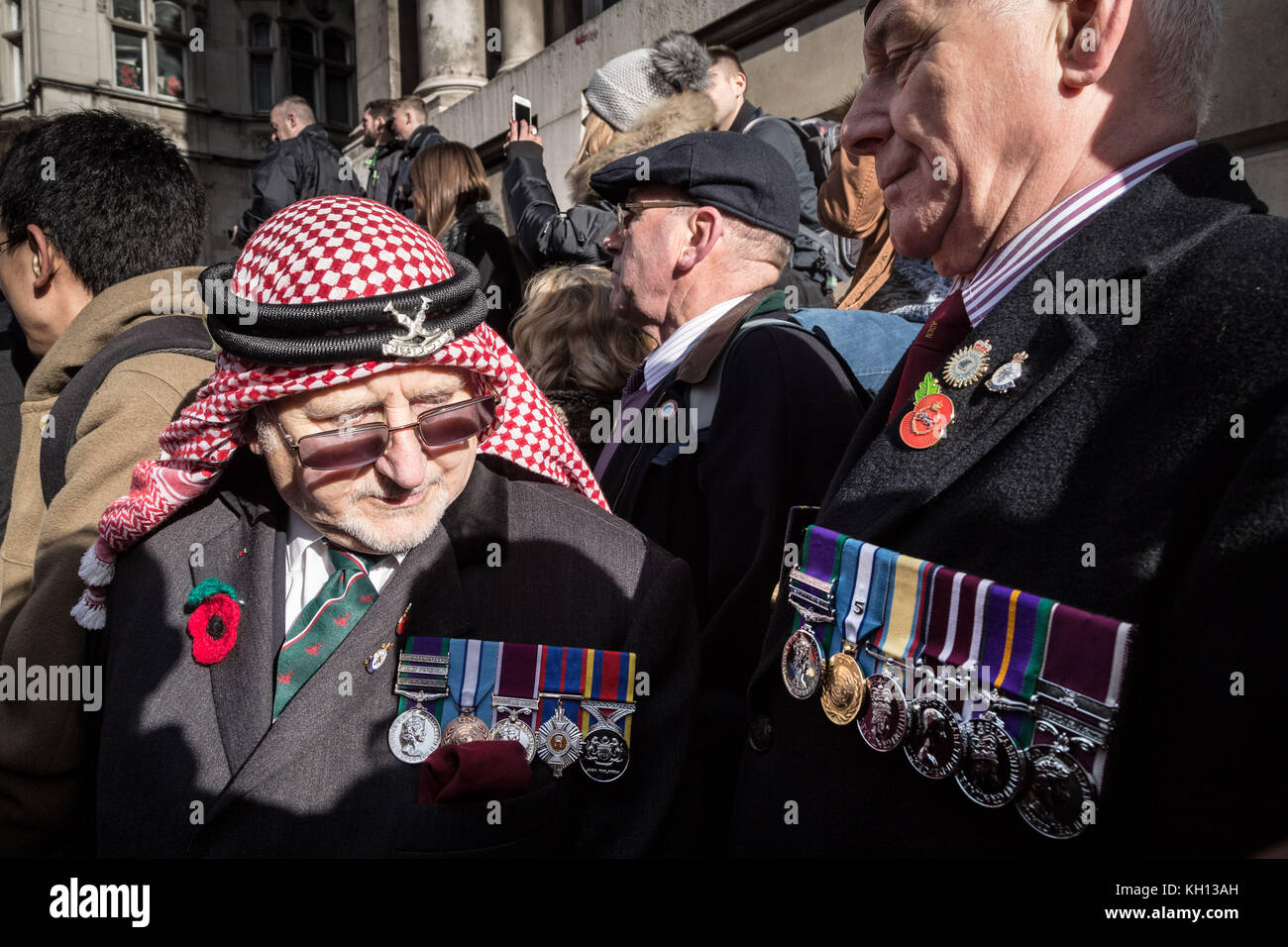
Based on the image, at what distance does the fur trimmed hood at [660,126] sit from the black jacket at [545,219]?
45cm

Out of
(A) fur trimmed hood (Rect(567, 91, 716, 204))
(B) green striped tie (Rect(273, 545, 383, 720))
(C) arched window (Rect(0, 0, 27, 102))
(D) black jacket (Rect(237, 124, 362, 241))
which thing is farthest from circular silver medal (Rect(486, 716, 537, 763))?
(C) arched window (Rect(0, 0, 27, 102))

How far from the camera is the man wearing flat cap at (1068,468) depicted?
106cm

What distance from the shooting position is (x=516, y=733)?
1883mm

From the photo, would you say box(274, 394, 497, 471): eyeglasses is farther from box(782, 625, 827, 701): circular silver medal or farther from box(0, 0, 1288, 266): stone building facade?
box(0, 0, 1288, 266): stone building facade

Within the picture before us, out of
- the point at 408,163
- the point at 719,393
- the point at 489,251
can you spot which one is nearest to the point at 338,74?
the point at 408,163

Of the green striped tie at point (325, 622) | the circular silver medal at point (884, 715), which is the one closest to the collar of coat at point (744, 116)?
the green striped tie at point (325, 622)

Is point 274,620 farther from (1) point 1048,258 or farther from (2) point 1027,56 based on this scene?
(2) point 1027,56

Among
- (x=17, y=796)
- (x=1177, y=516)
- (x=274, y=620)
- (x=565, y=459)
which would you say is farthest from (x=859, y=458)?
(x=17, y=796)

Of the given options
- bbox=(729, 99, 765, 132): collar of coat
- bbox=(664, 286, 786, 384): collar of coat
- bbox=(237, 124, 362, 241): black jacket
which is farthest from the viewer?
bbox=(237, 124, 362, 241): black jacket

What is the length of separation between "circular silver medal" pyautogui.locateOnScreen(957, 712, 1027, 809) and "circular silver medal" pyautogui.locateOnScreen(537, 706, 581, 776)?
2.76 feet

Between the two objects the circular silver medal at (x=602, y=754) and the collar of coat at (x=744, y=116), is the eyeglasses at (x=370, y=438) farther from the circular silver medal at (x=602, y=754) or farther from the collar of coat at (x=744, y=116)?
the collar of coat at (x=744, y=116)

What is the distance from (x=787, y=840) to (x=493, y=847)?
22.9 inches

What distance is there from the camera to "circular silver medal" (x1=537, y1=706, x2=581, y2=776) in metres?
1.89

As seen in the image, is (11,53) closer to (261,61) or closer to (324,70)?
(261,61)
